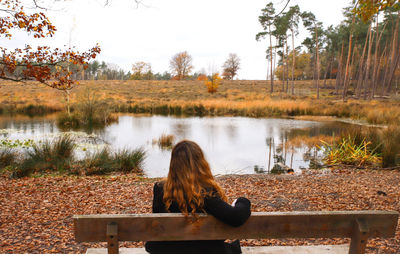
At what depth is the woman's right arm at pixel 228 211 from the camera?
1.77m

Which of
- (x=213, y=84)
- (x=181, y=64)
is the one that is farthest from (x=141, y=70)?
(x=213, y=84)


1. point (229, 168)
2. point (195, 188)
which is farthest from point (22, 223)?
point (229, 168)

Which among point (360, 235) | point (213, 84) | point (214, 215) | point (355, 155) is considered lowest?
point (355, 155)

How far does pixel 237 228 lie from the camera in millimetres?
1837

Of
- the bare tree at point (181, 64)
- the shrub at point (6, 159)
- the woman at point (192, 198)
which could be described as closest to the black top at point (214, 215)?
the woman at point (192, 198)

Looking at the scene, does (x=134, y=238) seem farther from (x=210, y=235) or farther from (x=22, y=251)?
(x=22, y=251)

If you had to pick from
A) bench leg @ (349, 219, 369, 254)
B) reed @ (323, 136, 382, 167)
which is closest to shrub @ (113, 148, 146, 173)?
reed @ (323, 136, 382, 167)

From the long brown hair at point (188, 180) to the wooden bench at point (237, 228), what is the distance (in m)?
0.11

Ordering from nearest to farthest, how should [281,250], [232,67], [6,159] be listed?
1. [281,250]
2. [6,159]
3. [232,67]

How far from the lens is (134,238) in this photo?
1.80m

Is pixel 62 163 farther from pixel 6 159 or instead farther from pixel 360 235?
pixel 360 235

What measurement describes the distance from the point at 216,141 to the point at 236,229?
11659 mm

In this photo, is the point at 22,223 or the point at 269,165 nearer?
the point at 22,223

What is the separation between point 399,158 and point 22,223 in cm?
866
